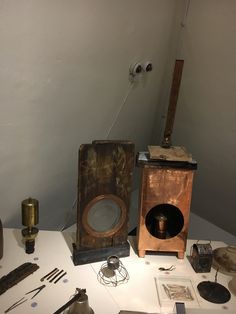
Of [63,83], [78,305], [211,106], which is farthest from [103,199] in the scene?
[211,106]

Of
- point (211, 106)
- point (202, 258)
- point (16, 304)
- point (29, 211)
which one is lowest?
point (16, 304)

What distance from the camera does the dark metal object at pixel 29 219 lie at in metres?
1.48

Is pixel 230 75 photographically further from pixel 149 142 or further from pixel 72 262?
pixel 72 262

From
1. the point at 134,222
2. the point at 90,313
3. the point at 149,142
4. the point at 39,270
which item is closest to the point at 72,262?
the point at 39,270

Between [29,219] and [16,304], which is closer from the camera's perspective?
[16,304]

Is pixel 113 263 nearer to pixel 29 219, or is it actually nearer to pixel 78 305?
pixel 78 305

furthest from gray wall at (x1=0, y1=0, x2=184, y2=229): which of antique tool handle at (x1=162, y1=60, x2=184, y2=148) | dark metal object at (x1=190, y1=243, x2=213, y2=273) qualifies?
dark metal object at (x1=190, y1=243, x2=213, y2=273)

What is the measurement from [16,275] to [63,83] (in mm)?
872

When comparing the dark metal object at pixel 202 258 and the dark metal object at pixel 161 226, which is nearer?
the dark metal object at pixel 202 258

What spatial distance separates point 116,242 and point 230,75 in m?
1.14

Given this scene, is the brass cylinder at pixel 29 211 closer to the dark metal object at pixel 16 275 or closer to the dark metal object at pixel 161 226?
the dark metal object at pixel 16 275

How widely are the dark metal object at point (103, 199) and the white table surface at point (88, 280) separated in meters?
0.07

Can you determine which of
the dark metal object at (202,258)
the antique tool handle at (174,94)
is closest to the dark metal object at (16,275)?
the dark metal object at (202,258)

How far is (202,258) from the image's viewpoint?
1.52 metres
